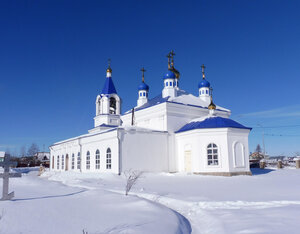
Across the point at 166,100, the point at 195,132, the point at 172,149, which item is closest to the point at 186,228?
the point at 195,132

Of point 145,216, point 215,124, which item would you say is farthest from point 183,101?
point 145,216

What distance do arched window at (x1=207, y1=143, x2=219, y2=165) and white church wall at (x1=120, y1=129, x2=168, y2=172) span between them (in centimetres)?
344

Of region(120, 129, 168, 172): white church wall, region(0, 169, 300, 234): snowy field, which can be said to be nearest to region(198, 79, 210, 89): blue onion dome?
region(120, 129, 168, 172): white church wall

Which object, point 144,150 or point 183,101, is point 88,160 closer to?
point 144,150

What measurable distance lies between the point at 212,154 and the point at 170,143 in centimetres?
368

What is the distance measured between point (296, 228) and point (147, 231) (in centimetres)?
252

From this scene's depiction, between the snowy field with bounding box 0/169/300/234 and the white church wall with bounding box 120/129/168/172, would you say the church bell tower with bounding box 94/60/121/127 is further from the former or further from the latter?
the snowy field with bounding box 0/169/300/234

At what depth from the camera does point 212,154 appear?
16.8m

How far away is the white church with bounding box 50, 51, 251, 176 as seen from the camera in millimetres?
16859

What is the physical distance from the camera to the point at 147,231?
4742 mm

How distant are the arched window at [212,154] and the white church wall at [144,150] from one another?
344 centimetres

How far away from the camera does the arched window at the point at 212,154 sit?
55.1ft

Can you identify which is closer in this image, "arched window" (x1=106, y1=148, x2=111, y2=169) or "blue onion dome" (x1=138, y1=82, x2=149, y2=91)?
"arched window" (x1=106, y1=148, x2=111, y2=169)

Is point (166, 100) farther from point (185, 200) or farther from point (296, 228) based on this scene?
point (296, 228)
